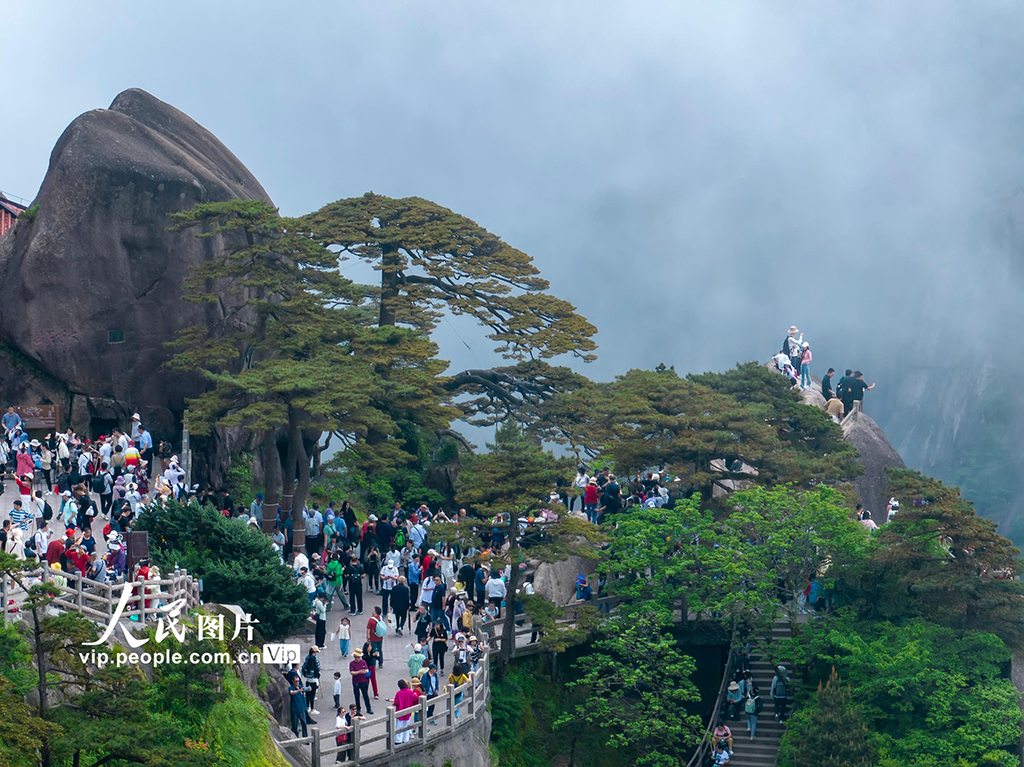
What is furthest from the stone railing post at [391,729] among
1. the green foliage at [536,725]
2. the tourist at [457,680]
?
the green foliage at [536,725]

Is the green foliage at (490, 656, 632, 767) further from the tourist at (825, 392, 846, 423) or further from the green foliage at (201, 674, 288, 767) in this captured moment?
the tourist at (825, 392, 846, 423)

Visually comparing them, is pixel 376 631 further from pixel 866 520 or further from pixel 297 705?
pixel 866 520

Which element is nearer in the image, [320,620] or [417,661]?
[417,661]

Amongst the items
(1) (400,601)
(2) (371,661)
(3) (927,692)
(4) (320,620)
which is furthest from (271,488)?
(3) (927,692)

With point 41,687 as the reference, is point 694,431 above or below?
above

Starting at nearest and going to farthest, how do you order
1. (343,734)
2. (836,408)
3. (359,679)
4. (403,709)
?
(343,734) < (403,709) < (359,679) < (836,408)
